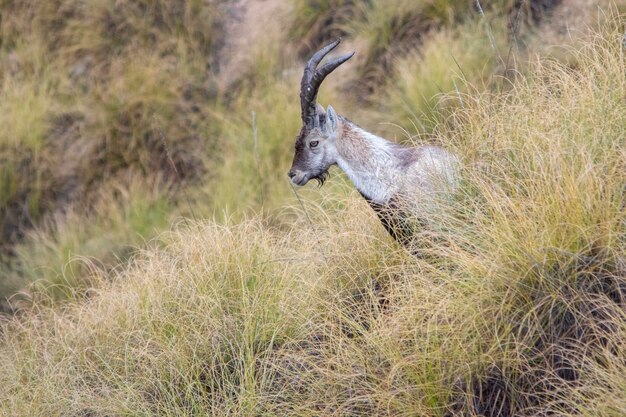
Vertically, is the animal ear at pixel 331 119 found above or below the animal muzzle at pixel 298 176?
above

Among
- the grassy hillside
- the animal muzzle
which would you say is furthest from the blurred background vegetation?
the animal muzzle

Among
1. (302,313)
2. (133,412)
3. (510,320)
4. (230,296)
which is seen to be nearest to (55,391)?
(133,412)

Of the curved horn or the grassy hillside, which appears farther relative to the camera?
the curved horn

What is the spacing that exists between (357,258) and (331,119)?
2.90ft

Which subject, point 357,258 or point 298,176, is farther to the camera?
point 298,176

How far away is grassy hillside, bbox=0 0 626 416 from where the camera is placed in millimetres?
4516

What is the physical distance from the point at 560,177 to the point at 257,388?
1.87m

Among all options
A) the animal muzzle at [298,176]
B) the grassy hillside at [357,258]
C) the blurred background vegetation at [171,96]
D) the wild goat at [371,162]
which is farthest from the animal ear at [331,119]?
the blurred background vegetation at [171,96]

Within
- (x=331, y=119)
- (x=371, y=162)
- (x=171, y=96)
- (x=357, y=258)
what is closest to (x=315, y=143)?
(x=331, y=119)

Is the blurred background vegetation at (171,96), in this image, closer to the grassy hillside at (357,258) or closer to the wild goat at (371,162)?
the grassy hillside at (357,258)

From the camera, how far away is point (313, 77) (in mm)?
5746

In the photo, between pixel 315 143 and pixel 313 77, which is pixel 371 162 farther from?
pixel 313 77

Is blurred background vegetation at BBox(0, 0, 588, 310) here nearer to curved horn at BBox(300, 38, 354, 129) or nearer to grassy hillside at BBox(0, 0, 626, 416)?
grassy hillside at BBox(0, 0, 626, 416)

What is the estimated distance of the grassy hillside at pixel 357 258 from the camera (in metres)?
4.52
